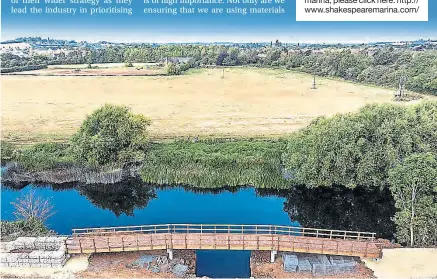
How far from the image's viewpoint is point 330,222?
1393 inches

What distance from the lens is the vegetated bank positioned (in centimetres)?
3809

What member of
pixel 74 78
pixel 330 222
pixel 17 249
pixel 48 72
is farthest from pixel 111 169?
pixel 48 72

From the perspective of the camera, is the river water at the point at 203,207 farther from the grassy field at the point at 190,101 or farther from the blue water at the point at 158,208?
the grassy field at the point at 190,101

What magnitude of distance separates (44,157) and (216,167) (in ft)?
58.0

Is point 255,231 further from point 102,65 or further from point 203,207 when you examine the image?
point 102,65

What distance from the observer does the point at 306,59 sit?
3873 inches

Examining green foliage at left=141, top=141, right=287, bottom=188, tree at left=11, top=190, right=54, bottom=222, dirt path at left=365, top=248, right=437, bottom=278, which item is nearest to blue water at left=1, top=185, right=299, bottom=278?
tree at left=11, top=190, right=54, bottom=222

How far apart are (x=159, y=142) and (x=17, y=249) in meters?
24.1

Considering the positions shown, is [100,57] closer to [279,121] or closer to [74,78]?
[74,78]

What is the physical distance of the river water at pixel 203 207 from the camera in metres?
35.5

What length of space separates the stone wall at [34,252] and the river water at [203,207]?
475 cm

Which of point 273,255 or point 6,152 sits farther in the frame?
point 6,152

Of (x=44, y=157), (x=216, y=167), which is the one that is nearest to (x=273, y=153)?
(x=216, y=167)

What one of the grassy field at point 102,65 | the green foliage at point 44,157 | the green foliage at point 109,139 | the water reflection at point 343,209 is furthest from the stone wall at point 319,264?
the grassy field at point 102,65
